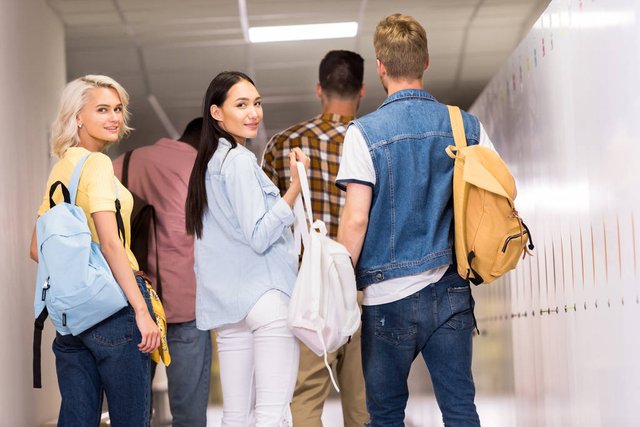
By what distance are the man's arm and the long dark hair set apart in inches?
15.5

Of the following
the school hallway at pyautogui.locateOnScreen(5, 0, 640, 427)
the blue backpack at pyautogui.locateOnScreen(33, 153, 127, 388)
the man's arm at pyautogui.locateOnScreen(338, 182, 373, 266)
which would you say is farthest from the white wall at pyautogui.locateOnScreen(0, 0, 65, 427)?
the man's arm at pyautogui.locateOnScreen(338, 182, 373, 266)

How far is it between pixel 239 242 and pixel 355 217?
1.12ft

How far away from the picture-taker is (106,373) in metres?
2.52

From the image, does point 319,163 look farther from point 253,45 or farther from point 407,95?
point 253,45

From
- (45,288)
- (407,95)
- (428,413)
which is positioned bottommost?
(428,413)

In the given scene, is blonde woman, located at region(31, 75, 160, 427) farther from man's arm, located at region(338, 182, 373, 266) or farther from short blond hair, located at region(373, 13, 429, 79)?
short blond hair, located at region(373, 13, 429, 79)

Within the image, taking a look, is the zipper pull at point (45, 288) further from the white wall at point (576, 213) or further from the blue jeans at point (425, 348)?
the white wall at point (576, 213)

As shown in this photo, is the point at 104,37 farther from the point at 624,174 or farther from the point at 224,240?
the point at 624,174

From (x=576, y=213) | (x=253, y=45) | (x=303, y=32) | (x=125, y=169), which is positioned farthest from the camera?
(x=253, y=45)

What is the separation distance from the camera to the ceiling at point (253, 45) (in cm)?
596

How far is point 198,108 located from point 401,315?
6.53 m

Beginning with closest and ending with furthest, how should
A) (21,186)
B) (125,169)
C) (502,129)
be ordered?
(125,169), (21,186), (502,129)

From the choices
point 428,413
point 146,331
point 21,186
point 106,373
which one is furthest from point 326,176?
point 428,413

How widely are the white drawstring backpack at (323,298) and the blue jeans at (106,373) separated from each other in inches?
16.9
